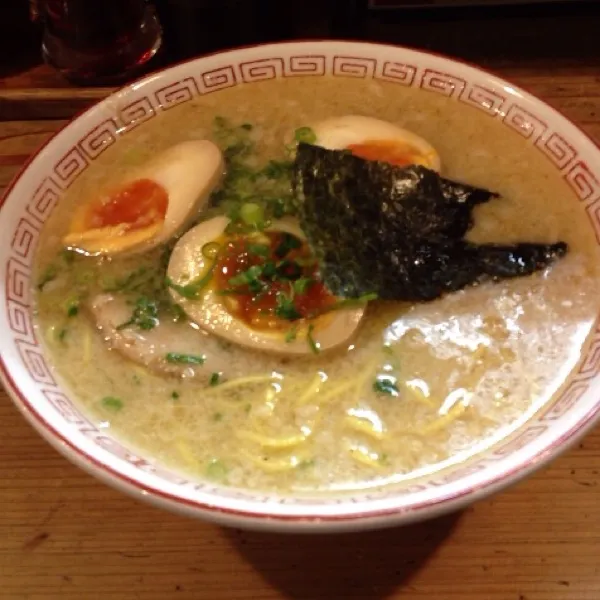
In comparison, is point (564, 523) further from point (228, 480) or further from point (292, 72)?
point (292, 72)

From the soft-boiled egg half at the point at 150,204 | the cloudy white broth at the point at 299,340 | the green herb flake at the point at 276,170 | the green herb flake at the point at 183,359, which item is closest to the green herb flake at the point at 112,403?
the cloudy white broth at the point at 299,340

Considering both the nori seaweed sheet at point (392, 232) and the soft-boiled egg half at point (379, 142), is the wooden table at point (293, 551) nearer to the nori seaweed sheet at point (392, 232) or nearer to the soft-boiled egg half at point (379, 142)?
the nori seaweed sheet at point (392, 232)

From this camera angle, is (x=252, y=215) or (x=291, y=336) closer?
(x=291, y=336)

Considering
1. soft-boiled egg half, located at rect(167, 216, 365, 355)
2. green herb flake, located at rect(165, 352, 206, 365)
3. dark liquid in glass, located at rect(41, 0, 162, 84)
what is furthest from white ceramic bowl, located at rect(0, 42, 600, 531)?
dark liquid in glass, located at rect(41, 0, 162, 84)

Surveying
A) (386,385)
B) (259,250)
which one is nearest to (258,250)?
(259,250)

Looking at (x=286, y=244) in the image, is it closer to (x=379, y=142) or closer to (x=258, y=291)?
(x=258, y=291)

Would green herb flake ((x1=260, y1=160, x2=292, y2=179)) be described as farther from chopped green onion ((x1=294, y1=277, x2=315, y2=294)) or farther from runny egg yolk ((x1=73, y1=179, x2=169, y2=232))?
chopped green onion ((x1=294, y1=277, x2=315, y2=294))
